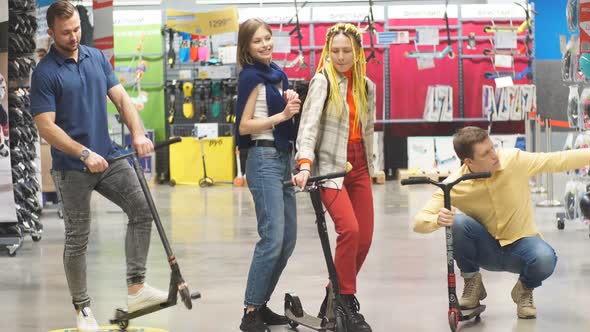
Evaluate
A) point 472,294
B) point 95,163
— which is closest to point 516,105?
point 472,294

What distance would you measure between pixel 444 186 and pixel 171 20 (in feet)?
36.0

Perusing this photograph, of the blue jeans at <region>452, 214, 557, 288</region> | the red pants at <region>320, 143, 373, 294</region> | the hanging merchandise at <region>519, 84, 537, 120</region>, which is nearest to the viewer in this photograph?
the red pants at <region>320, 143, 373, 294</region>

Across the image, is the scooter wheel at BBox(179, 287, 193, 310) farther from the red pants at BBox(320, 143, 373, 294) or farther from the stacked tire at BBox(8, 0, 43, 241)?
the stacked tire at BBox(8, 0, 43, 241)

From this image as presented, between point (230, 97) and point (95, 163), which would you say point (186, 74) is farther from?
point (95, 163)

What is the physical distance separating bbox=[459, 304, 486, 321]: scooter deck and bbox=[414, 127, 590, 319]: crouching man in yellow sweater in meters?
0.04

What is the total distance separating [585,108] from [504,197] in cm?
300

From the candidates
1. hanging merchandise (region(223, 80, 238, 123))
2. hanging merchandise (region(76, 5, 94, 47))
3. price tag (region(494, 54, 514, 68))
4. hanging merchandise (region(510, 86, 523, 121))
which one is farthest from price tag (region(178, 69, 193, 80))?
hanging merchandise (region(76, 5, 94, 47))

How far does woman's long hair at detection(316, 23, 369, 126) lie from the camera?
4844mm

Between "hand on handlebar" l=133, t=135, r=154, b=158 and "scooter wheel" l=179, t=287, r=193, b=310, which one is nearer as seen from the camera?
"scooter wheel" l=179, t=287, r=193, b=310

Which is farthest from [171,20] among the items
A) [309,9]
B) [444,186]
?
[444,186]

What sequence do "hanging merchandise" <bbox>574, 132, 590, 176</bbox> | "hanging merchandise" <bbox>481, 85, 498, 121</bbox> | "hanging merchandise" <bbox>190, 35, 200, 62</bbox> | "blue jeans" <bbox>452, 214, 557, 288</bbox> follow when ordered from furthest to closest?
"hanging merchandise" <bbox>190, 35, 200, 62</bbox> → "hanging merchandise" <bbox>481, 85, 498, 121</bbox> → "hanging merchandise" <bbox>574, 132, 590, 176</bbox> → "blue jeans" <bbox>452, 214, 557, 288</bbox>

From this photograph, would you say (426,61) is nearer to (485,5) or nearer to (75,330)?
(485,5)

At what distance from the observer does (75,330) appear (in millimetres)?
4996

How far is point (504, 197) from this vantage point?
5078 millimetres
